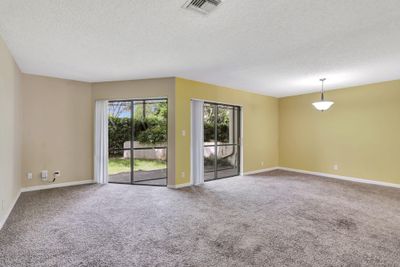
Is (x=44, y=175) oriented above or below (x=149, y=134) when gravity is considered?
below

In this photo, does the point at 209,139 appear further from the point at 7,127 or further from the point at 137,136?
the point at 7,127

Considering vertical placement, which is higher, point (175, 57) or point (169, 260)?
point (175, 57)

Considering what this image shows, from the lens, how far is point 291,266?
6.81 feet

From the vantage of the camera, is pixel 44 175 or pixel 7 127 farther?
pixel 44 175

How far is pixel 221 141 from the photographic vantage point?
616 centimetres

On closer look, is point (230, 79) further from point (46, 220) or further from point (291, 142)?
point (46, 220)

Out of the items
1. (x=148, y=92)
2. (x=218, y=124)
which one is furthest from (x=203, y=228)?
(x=218, y=124)

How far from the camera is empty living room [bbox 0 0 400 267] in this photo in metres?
2.31

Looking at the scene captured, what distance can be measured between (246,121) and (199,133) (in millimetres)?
1973

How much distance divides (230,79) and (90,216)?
13.2 feet

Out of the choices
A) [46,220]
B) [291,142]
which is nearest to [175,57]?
[46,220]

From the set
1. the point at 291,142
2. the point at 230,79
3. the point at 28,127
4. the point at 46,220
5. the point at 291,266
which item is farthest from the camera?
the point at 291,142

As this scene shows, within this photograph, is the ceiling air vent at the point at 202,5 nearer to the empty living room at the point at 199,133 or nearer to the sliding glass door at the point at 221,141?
the empty living room at the point at 199,133

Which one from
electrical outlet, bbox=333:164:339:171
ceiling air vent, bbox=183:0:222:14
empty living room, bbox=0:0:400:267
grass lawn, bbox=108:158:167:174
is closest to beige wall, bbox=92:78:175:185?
empty living room, bbox=0:0:400:267
